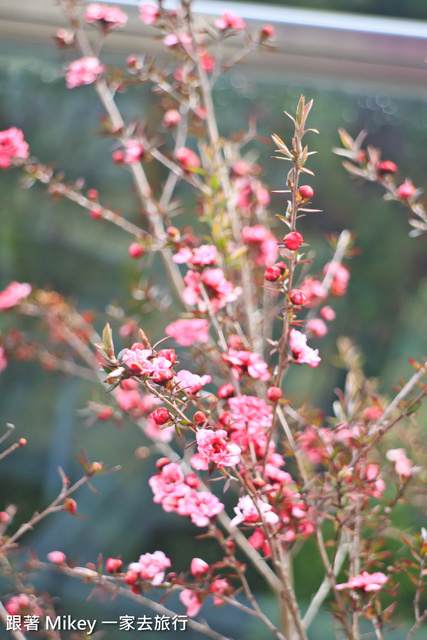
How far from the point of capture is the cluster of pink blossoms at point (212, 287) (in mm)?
753

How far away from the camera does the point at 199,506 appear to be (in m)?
0.73

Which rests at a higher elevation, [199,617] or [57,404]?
[57,404]

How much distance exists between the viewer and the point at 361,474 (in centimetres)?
81

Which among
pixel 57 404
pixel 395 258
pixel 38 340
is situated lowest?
pixel 57 404

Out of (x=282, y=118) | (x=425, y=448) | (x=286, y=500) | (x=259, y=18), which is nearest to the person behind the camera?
(x=286, y=500)

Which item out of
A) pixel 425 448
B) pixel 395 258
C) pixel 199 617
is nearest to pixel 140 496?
pixel 199 617

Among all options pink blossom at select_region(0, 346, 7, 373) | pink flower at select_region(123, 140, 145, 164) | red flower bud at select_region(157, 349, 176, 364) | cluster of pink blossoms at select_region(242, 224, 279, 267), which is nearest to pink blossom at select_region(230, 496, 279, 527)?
red flower bud at select_region(157, 349, 176, 364)

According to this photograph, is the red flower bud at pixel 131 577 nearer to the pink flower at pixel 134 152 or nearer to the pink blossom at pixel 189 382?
the pink blossom at pixel 189 382

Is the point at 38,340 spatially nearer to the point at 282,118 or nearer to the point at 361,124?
the point at 282,118

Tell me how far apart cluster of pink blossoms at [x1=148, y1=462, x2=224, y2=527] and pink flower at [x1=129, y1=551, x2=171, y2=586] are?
7cm

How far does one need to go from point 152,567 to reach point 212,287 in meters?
0.40

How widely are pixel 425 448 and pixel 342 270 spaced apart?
616mm

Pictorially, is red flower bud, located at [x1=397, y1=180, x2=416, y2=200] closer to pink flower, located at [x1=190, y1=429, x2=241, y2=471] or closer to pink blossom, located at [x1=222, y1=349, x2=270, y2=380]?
pink blossom, located at [x1=222, y1=349, x2=270, y2=380]

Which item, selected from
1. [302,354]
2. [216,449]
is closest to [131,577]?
[216,449]
